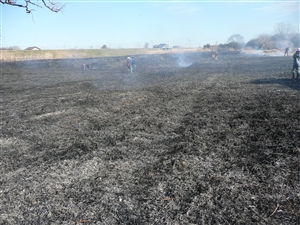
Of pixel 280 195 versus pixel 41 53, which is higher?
pixel 41 53

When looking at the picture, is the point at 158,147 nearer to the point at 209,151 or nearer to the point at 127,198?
the point at 209,151

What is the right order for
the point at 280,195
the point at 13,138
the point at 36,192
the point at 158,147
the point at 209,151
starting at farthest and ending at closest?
the point at 13,138 < the point at 158,147 < the point at 209,151 < the point at 36,192 < the point at 280,195

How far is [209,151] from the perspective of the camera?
5027 millimetres

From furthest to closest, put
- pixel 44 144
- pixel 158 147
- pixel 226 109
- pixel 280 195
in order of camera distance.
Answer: pixel 226 109, pixel 44 144, pixel 158 147, pixel 280 195

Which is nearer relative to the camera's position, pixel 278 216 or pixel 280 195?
pixel 278 216

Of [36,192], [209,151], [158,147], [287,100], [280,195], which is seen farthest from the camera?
[287,100]

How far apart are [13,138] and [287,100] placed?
32.2 feet

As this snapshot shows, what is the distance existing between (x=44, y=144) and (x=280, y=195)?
532 centimetres

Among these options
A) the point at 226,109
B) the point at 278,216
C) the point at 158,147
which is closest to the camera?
the point at 278,216

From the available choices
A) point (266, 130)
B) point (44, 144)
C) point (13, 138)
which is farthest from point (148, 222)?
point (13, 138)

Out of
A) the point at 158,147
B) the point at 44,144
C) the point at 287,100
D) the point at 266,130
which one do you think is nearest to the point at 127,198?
the point at 158,147

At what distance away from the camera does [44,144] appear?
19.3 ft

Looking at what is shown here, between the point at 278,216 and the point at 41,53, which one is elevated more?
the point at 41,53

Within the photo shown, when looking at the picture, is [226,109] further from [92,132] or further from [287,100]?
[92,132]
